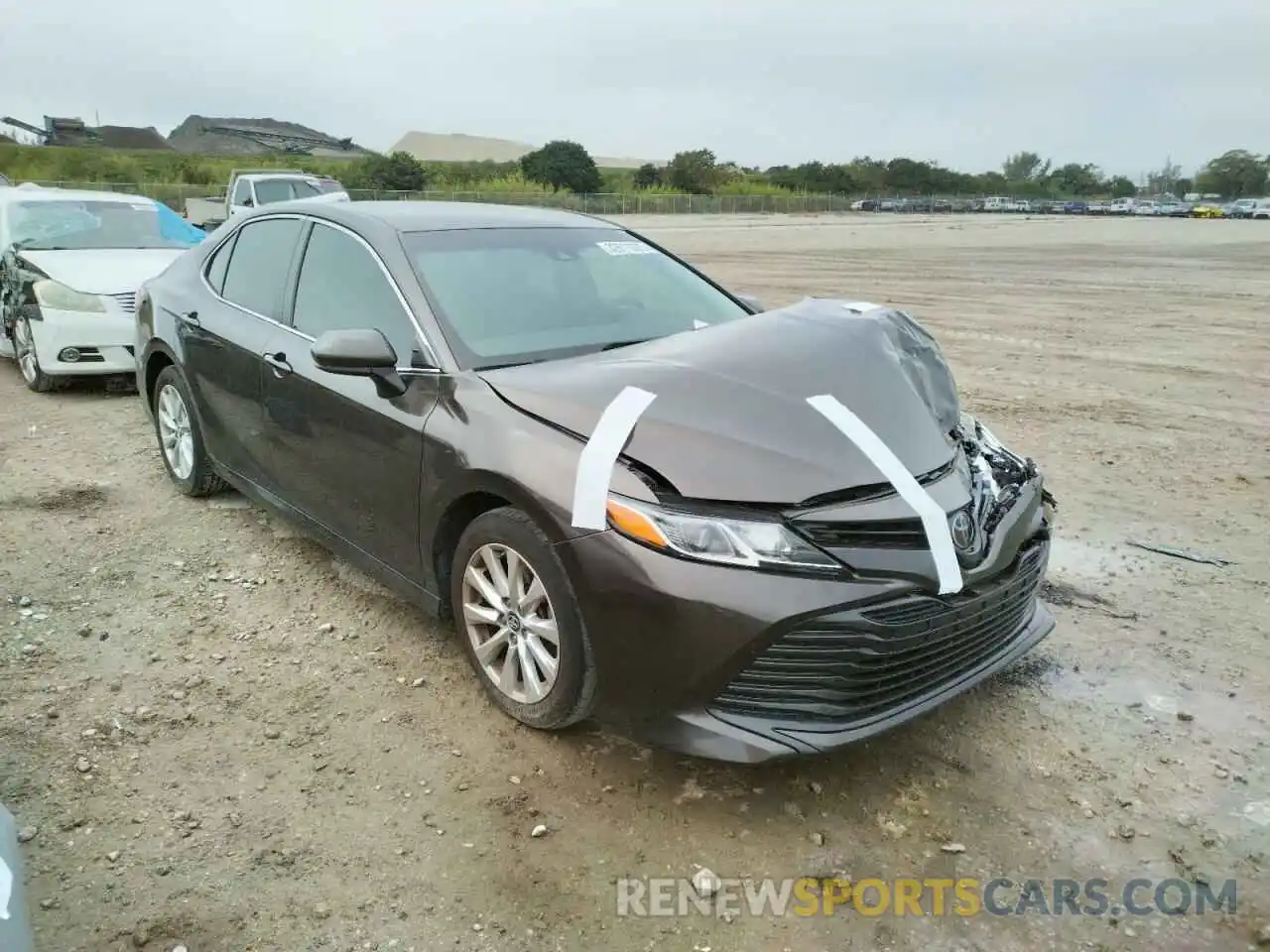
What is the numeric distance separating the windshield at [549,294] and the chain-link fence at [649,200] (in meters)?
27.3

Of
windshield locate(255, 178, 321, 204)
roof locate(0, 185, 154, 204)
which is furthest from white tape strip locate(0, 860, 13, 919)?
windshield locate(255, 178, 321, 204)

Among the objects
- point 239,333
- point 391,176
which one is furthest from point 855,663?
point 391,176

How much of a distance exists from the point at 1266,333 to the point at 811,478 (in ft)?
36.5

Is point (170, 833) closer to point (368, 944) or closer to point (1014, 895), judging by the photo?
point (368, 944)

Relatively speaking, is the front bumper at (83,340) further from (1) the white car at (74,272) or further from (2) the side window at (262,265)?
(2) the side window at (262,265)

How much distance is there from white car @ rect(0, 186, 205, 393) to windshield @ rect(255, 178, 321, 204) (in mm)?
8749

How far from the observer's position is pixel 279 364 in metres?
4.02

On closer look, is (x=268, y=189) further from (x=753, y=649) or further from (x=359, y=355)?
(x=753, y=649)

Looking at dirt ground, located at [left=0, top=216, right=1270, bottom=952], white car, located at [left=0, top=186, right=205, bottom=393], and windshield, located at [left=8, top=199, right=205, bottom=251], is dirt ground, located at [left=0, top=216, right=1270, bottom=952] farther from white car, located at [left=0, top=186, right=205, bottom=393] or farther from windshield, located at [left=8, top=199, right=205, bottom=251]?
windshield, located at [left=8, top=199, right=205, bottom=251]

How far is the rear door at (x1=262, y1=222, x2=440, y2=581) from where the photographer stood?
3396mm

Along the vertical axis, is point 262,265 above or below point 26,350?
above

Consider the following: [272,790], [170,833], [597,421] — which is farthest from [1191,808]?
[170,833]

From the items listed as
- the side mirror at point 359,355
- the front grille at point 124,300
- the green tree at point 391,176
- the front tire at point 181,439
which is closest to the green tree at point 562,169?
the green tree at point 391,176

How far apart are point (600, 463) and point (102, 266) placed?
7.13 metres
